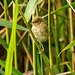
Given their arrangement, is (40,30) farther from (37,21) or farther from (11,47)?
(11,47)

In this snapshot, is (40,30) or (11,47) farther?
(40,30)

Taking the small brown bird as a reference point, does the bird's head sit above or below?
above

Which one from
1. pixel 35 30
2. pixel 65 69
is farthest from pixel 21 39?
pixel 65 69

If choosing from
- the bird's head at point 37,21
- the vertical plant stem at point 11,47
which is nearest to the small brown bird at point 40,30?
the bird's head at point 37,21

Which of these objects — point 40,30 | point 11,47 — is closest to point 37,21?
point 40,30

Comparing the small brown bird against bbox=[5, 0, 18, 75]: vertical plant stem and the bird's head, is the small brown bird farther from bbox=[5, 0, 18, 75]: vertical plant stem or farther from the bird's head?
bbox=[5, 0, 18, 75]: vertical plant stem

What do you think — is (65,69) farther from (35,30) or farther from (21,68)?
(35,30)

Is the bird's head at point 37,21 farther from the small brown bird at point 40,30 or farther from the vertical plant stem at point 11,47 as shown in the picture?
the vertical plant stem at point 11,47

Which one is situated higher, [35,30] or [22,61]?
[35,30]

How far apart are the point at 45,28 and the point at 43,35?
37mm

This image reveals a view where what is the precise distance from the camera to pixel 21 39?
127 centimetres

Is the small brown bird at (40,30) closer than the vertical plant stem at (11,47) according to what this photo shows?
No

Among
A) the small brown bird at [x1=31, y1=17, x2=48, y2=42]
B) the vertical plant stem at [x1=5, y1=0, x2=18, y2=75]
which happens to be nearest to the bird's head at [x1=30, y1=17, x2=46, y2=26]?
the small brown bird at [x1=31, y1=17, x2=48, y2=42]

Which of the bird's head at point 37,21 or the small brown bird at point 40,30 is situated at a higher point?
the bird's head at point 37,21
